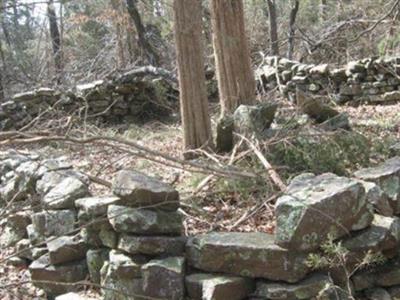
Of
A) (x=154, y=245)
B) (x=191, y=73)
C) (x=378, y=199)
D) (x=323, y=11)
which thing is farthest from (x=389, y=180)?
(x=323, y=11)

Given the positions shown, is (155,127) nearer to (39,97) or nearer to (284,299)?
(39,97)

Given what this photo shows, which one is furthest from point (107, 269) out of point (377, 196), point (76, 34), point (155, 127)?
point (76, 34)

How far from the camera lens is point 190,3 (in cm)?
625

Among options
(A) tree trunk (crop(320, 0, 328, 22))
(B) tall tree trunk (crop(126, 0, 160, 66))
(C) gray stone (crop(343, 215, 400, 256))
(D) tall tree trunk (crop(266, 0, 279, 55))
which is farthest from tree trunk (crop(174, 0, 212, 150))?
(A) tree trunk (crop(320, 0, 328, 22))

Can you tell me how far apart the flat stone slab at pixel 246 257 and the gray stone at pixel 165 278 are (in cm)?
13

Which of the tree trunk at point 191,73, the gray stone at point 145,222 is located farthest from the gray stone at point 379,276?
the tree trunk at point 191,73

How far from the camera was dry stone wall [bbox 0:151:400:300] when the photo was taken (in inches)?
138

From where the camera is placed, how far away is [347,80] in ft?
36.6

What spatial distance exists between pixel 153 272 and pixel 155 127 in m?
6.13

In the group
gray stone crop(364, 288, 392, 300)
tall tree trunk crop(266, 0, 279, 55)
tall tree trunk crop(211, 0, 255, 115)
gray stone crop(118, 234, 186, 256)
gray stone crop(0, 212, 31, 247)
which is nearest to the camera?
gray stone crop(364, 288, 392, 300)

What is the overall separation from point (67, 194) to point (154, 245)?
134cm

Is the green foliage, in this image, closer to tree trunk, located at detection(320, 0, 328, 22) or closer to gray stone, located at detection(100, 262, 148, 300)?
gray stone, located at detection(100, 262, 148, 300)

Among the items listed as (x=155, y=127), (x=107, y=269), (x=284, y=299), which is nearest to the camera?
(x=284, y=299)

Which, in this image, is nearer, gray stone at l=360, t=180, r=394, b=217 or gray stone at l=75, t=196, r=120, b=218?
gray stone at l=360, t=180, r=394, b=217
